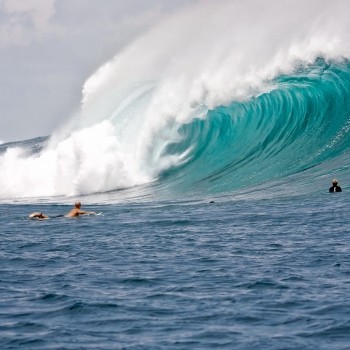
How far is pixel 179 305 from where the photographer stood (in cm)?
1028

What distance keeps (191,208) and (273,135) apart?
1027 centimetres

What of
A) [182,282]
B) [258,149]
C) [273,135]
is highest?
[273,135]

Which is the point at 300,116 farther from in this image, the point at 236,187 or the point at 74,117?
the point at 74,117

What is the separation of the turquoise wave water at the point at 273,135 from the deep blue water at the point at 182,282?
8593mm

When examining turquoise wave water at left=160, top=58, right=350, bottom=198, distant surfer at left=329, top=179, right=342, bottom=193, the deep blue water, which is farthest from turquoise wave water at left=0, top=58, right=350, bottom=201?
the deep blue water

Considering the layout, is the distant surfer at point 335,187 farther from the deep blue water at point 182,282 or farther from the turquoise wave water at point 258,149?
the deep blue water at point 182,282

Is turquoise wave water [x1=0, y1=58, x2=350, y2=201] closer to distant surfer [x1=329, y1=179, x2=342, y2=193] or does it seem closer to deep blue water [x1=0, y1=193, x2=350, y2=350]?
distant surfer [x1=329, y1=179, x2=342, y2=193]

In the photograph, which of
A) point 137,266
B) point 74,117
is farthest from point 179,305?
point 74,117

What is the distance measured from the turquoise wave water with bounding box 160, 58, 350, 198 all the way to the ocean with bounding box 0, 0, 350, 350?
0.28 ft

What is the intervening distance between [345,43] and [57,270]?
24739mm

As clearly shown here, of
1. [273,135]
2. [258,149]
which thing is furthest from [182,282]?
[273,135]

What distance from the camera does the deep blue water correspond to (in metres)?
8.97

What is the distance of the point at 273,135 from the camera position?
31.8 metres

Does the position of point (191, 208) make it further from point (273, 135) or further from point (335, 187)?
point (273, 135)
